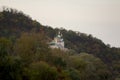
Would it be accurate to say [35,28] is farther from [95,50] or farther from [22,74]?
[22,74]

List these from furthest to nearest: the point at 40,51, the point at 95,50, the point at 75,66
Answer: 1. the point at 95,50
2. the point at 75,66
3. the point at 40,51

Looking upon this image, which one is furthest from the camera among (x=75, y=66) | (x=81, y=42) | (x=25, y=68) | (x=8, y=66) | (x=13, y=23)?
(x=81, y=42)

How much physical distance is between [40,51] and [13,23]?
4827 centimetres

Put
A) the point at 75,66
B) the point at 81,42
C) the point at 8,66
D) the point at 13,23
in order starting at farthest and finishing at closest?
the point at 81,42 < the point at 13,23 < the point at 75,66 < the point at 8,66

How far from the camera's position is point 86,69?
5934cm

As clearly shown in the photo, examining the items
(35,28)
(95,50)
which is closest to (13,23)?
(35,28)

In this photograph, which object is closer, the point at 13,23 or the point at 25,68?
the point at 25,68

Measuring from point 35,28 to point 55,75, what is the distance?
2226 inches

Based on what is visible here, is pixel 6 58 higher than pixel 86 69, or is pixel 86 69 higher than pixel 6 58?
pixel 6 58

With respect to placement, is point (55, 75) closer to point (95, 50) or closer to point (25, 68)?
point (25, 68)

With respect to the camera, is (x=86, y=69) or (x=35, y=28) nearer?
(x=86, y=69)

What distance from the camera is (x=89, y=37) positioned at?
128250mm

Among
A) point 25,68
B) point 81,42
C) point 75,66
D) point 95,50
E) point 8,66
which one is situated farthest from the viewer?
point 81,42

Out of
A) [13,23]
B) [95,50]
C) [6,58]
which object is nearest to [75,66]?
[6,58]
